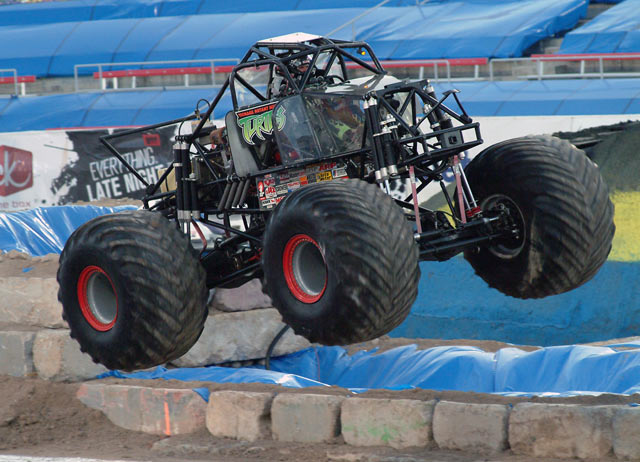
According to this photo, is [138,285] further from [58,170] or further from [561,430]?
[58,170]

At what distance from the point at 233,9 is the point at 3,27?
8.07 meters

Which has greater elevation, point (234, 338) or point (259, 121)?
point (259, 121)

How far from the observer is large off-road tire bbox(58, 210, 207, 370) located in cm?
770

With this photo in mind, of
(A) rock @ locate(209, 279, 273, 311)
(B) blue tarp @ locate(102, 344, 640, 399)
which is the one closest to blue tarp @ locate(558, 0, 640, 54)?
(B) blue tarp @ locate(102, 344, 640, 399)

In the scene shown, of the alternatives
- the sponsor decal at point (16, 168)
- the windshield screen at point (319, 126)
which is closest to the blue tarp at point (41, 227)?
the sponsor decal at point (16, 168)

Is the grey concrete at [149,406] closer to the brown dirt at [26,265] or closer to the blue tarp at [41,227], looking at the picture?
the brown dirt at [26,265]

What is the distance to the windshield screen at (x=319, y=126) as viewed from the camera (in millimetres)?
7551

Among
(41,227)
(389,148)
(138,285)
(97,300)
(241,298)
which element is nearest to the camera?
(389,148)

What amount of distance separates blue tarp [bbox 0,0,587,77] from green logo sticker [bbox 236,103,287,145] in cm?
1863

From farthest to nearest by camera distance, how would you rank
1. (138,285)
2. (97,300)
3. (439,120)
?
(97,300) < (138,285) < (439,120)

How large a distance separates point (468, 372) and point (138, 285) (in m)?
5.76

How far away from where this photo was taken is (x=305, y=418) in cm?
1002

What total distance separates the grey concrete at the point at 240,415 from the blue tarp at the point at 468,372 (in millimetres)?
375

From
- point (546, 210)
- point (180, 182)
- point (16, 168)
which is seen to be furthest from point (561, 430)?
point (16, 168)
